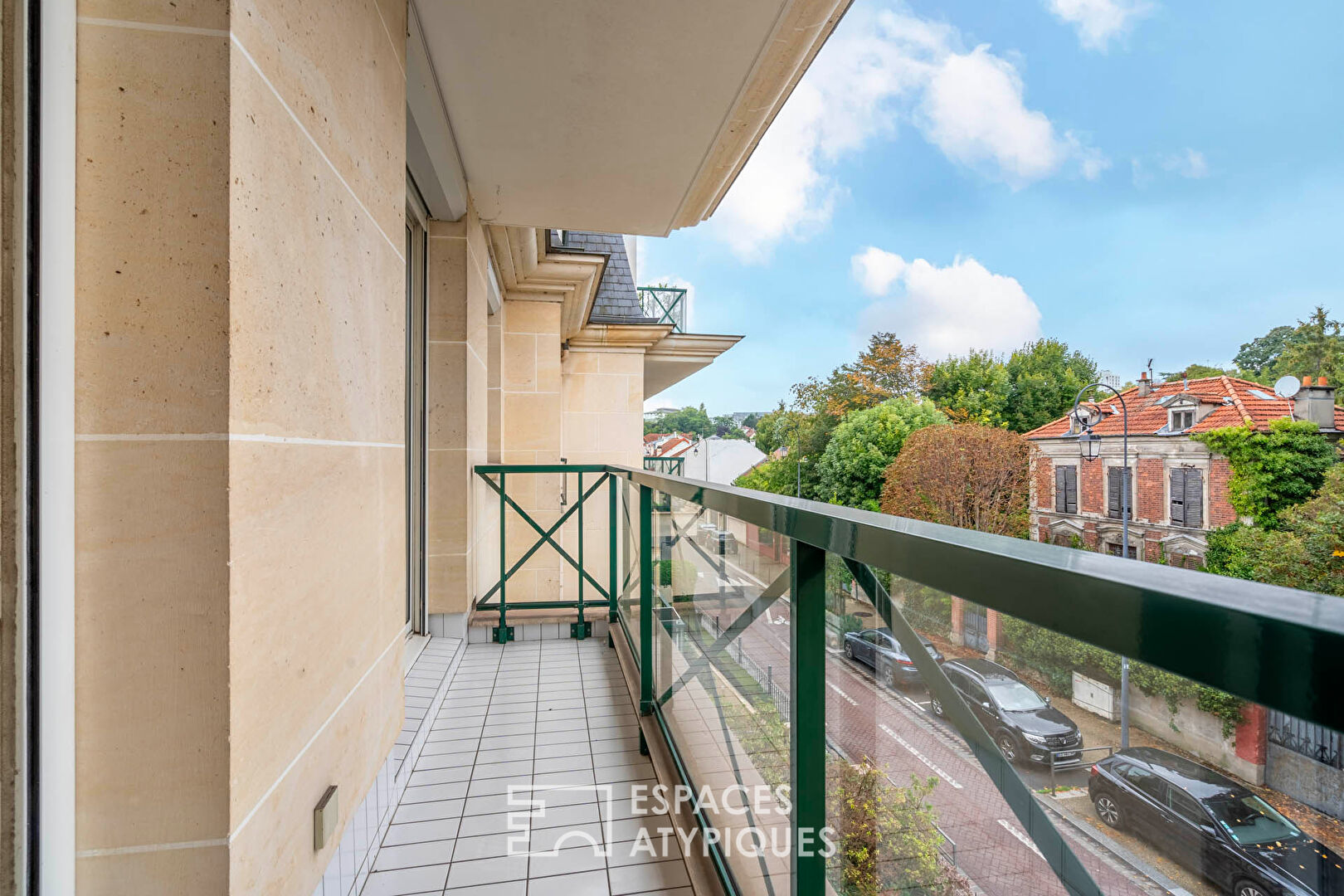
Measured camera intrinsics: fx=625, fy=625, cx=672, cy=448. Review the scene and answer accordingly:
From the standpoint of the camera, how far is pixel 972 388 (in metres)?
18.2

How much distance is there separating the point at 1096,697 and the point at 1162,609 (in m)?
0.09

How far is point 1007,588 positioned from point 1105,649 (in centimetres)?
7

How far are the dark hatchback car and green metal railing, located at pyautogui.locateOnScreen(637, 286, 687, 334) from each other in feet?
25.5

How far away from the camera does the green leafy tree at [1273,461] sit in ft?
19.7

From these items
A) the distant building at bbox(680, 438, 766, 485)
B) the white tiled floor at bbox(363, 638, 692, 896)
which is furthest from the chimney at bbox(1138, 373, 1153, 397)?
the distant building at bbox(680, 438, 766, 485)

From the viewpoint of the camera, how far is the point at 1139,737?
0.32 m

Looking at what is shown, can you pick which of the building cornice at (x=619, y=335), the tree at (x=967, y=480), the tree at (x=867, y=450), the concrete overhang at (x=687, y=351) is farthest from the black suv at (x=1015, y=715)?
the tree at (x=867, y=450)

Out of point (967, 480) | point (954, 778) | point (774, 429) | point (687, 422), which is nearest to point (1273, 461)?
point (967, 480)

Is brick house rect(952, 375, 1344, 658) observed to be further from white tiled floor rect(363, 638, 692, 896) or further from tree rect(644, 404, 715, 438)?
tree rect(644, 404, 715, 438)

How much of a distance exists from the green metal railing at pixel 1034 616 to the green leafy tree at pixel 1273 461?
7.50m

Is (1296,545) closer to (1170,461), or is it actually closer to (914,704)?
(1170,461)

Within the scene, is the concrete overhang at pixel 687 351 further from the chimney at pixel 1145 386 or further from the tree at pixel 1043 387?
the tree at pixel 1043 387

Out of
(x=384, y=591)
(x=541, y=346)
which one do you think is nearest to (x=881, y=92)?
(x=541, y=346)

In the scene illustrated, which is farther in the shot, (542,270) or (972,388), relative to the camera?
(972,388)
